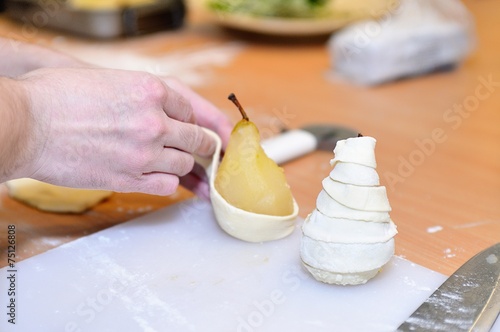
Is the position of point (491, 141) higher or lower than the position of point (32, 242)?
higher

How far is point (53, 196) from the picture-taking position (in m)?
1.05

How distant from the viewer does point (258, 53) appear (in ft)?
6.34

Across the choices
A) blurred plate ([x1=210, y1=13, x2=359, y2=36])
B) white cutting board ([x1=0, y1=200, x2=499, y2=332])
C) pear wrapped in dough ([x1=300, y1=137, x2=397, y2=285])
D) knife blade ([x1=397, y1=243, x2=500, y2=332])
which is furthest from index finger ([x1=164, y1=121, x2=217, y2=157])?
blurred plate ([x1=210, y1=13, x2=359, y2=36])

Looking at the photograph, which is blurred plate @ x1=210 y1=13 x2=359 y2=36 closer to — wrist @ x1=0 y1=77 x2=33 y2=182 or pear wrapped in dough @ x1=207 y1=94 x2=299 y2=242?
pear wrapped in dough @ x1=207 y1=94 x2=299 y2=242

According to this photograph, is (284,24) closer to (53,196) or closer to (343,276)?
(53,196)

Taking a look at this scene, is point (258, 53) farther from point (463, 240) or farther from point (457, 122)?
point (463, 240)

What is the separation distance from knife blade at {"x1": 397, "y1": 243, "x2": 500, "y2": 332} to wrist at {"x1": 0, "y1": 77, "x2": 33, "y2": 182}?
0.50 meters

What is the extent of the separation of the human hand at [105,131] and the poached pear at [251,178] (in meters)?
0.07

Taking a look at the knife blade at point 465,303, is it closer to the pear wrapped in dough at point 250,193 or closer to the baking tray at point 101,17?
the pear wrapped in dough at point 250,193

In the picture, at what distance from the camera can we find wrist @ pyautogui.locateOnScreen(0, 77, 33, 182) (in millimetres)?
697

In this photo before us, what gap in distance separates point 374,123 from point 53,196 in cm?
74

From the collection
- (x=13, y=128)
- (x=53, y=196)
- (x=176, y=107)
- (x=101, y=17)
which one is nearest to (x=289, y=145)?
(x=176, y=107)

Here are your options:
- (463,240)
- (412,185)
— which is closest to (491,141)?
(412,185)

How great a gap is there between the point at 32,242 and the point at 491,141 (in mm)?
955
